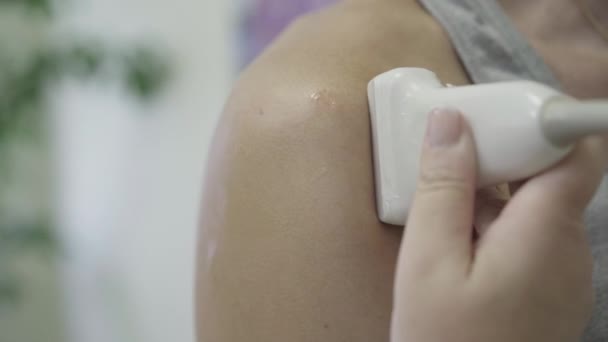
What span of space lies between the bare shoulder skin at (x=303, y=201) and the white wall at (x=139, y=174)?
93 cm

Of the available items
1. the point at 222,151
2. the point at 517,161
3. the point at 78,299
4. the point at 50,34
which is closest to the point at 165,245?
the point at 78,299

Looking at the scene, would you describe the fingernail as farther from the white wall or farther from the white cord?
the white wall

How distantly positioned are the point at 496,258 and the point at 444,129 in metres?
0.08

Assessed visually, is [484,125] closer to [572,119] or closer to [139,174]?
[572,119]

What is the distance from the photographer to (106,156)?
5.65 ft

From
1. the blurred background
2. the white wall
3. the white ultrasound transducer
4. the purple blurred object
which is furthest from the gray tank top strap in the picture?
the white wall

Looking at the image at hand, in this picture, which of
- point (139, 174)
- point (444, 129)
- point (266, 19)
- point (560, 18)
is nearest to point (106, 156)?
point (139, 174)

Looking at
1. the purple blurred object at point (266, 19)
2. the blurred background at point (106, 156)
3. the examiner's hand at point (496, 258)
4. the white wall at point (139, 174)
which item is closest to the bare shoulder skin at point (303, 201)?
the examiner's hand at point (496, 258)

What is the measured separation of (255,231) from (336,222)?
0.07 meters

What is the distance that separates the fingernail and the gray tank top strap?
22 centimetres

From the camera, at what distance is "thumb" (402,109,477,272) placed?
311 mm

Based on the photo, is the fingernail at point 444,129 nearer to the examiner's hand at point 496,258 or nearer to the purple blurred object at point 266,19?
the examiner's hand at point 496,258

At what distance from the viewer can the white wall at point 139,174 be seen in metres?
1.51

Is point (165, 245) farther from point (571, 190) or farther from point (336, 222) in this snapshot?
point (571, 190)
